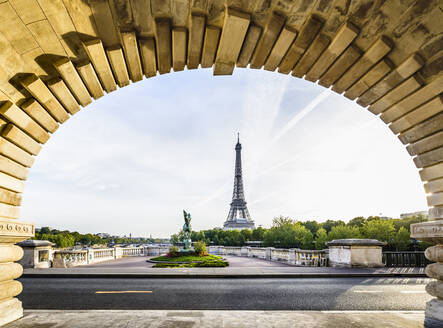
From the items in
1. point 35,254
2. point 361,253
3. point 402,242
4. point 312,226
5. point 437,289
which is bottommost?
point 312,226

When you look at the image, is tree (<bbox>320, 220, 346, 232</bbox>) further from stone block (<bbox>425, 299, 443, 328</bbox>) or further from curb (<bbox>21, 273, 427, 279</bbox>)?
stone block (<bbox>425, 299, 443, 328</bbox>)

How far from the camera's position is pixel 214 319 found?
554 cm

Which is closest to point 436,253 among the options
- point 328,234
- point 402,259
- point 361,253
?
point 361,253

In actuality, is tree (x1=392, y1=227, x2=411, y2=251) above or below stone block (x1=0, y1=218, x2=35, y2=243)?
below

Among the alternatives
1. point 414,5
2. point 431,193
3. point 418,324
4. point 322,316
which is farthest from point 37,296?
point 414,5

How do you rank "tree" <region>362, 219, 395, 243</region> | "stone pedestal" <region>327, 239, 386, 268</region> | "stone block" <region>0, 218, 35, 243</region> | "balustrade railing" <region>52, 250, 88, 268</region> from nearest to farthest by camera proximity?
"stone block" <region>0, 218, 35, 243</region>
"stone pedestal" <region>327, 239, 386, 268</region>
"balustrade railing" <region>52, 250, 88, 268</region>
"tree" <region>362, 219, 395, 243</region>

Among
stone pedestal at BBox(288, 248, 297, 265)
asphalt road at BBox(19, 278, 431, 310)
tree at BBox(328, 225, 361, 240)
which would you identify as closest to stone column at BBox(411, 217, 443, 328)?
asphalt road at BBox(19, 278, 431, 310)

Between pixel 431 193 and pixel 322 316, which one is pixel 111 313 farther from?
pixel 431 193

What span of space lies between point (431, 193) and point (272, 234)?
1871 inches

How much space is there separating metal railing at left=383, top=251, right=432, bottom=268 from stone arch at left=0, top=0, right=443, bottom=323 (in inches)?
497

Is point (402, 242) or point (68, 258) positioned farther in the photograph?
point (402, 242)

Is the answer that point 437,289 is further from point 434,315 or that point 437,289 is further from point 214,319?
point 214,319

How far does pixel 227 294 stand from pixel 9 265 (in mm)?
5973

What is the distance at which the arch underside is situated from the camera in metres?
3.95
